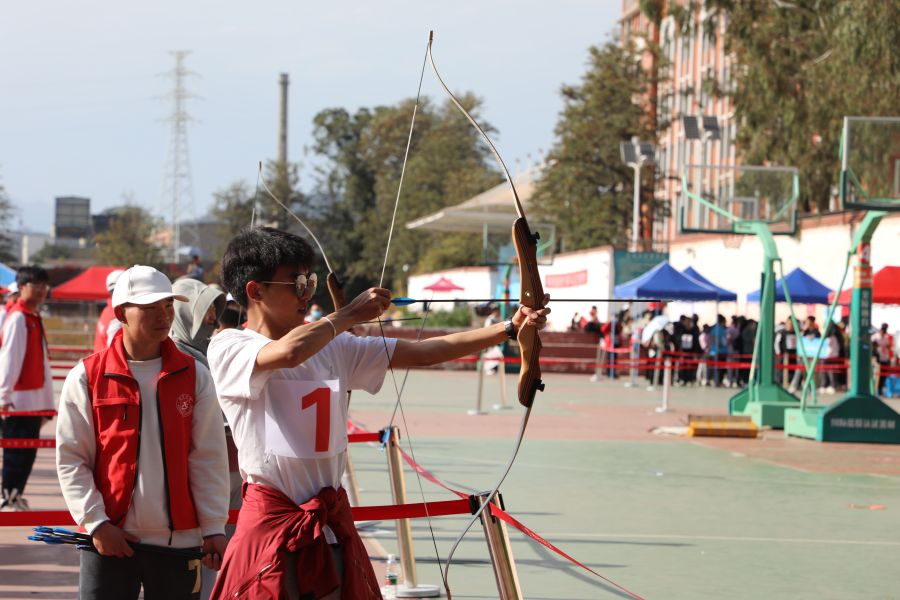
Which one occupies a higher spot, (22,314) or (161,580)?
(22,314)

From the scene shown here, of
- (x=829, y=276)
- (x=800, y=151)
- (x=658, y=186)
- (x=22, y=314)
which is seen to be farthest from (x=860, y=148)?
(x=658, y=186)

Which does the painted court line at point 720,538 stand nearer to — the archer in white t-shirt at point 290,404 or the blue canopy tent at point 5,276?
the archer in white t-shirt at point 290,404

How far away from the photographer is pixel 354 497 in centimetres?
985

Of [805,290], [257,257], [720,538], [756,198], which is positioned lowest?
[720,538]

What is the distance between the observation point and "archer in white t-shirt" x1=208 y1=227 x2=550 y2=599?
3.85 metres

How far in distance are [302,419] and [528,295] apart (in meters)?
0.75

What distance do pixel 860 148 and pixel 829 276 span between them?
14.9 meters

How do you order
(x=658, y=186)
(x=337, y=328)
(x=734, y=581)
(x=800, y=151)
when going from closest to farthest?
(x=337, y=328)
(x=734, y=581)
(x=800, y=151)
(x=658, y=186)

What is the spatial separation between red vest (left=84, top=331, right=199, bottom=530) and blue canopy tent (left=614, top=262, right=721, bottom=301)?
26180 millimetres

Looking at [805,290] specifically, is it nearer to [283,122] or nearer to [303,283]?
[303,283]

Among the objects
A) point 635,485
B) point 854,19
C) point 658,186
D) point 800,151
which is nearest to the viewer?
point 635,485

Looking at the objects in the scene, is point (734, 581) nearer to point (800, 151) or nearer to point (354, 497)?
point (354, 497)

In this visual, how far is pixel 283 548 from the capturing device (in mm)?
3852

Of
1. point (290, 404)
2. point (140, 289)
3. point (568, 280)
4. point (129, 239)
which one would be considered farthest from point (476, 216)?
point (290, 404)
